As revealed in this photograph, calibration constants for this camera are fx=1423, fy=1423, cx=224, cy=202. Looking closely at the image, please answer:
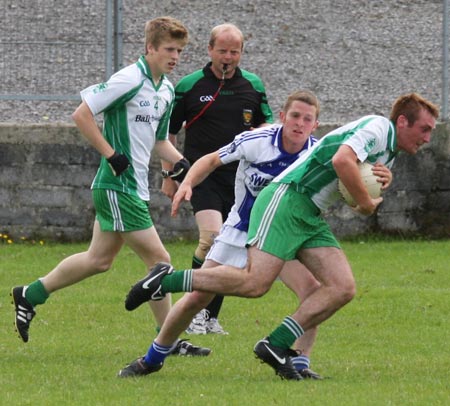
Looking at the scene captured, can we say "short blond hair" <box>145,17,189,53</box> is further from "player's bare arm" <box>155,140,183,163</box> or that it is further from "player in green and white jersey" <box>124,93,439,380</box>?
"player in green and white jersey" <box>124,93,439,380</box>

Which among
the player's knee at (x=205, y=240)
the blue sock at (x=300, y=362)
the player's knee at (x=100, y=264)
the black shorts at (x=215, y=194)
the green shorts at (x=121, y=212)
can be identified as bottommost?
the blue sock at (x=300, y=362)

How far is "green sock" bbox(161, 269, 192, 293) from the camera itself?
7.87 m

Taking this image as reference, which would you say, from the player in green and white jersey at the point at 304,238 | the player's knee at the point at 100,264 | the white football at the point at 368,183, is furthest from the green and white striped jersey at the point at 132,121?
the white football at the point at 368,183

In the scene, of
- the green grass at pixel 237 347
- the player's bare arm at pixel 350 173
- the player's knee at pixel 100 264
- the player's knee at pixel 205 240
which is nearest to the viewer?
the green grass at pixel 237 347

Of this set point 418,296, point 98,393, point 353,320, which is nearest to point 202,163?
point 98,393

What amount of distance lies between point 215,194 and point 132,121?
1604mm

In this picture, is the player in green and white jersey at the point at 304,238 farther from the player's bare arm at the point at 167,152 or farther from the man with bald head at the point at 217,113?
the man with bald head at the point at 217,113

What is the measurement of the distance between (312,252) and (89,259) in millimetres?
1795

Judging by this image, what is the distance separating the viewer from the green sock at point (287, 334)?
798cm

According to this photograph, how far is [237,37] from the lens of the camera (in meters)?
10.4

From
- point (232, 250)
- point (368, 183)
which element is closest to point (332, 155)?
point (368, 183)

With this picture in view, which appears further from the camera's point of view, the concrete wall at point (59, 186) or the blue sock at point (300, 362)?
the concrete wall at point (59, 186)

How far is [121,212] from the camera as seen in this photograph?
9.04m

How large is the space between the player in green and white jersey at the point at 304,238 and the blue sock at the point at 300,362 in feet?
0.52
